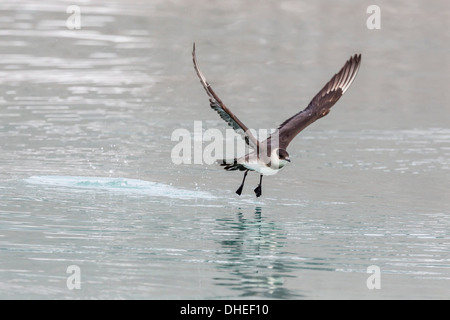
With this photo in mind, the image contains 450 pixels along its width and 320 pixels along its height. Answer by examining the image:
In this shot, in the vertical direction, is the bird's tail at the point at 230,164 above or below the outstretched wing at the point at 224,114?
below

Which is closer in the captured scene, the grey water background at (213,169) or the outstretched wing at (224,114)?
the grey water background at (213,169)

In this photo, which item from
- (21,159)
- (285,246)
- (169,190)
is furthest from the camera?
(21,159)

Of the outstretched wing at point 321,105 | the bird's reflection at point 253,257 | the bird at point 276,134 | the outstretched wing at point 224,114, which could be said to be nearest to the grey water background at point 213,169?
the bird's reflection at point 253,257

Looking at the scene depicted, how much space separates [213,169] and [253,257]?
5.10m

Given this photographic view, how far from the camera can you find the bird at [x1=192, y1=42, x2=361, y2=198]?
44.5 ft

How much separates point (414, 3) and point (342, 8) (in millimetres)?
3561

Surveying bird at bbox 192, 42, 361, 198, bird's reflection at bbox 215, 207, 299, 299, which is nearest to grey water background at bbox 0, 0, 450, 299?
bird's reflection at bbox 215, 207, 299, 299

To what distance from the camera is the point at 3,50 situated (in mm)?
28562

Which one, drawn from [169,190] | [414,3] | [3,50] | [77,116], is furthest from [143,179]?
[414,3]

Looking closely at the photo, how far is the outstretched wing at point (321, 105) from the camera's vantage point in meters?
15.1

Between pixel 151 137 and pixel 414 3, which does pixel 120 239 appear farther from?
pixel 414 3

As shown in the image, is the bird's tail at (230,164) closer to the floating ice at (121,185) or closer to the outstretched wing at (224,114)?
the outstretched wing at (224,114)

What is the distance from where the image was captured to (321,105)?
15.7 m
